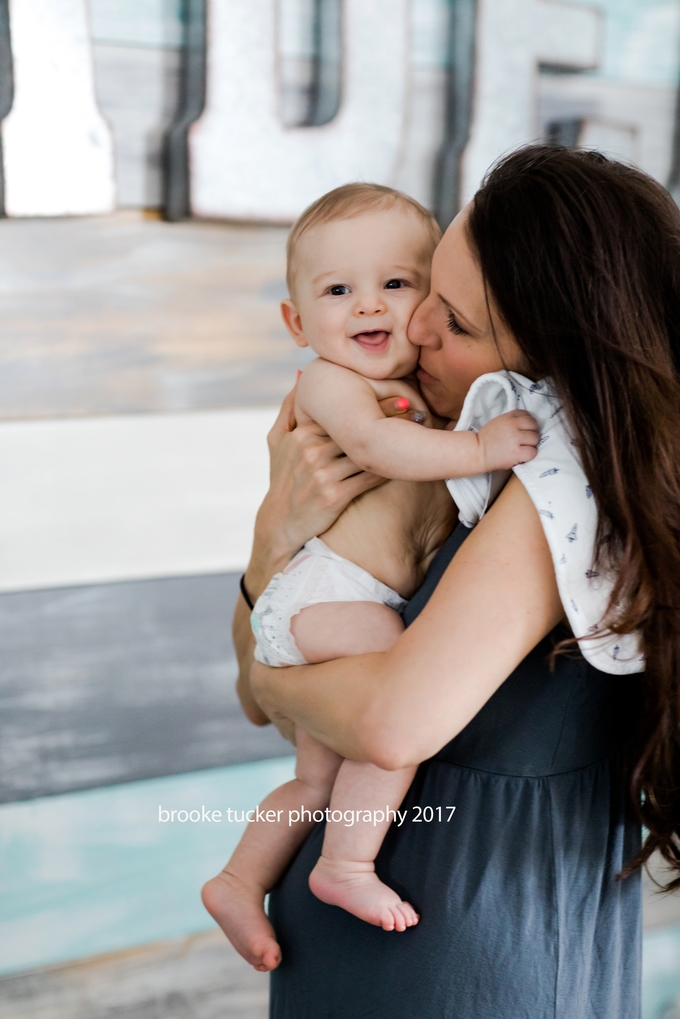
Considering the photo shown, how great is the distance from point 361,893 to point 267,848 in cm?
28

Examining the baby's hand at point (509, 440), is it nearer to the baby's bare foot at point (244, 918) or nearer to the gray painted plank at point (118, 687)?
the baby's bare foot at point (244, 918)

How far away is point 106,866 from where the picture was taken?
1989mm

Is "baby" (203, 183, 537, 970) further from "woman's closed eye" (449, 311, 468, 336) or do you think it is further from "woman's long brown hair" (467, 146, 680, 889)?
"woman's long brown hair" (467, 146, 680, 889)

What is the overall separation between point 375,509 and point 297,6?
1514 millimetres

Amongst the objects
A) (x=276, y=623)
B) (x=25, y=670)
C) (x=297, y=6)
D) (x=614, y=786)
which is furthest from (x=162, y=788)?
(x=297, y=6)

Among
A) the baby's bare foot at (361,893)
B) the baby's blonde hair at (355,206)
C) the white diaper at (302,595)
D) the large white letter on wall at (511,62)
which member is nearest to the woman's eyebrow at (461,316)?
the baby's blonde hair at (355,206)

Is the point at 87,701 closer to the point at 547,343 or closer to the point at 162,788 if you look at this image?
the point at 162,788

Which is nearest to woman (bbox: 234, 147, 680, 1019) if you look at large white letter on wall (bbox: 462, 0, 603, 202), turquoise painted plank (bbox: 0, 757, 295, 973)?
turquoise painted plank (bbox: 0, 757, 295, 973)

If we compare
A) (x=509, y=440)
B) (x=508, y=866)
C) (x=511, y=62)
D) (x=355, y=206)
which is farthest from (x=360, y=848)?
(x=511, y=62)

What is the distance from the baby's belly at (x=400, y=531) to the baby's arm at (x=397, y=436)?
3.6 inches

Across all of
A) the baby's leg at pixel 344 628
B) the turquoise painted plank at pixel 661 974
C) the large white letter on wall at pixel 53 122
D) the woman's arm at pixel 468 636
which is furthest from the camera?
the turquoise painted plank at pixel 661 974

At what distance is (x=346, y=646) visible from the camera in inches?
38.8

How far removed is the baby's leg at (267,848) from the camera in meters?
1.09

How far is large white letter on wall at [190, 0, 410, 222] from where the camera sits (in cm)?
194
